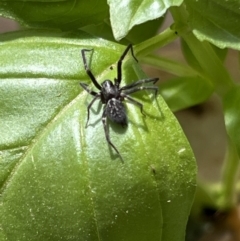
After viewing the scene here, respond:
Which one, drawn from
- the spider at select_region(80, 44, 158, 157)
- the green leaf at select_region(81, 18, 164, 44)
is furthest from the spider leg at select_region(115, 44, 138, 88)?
the green leaf at select_region(81, 18, 164, 44)

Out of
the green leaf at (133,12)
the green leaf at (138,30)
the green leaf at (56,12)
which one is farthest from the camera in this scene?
the green leaf at (138,30)

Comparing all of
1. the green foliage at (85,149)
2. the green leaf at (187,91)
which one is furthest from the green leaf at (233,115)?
the green leaf at (187,91)

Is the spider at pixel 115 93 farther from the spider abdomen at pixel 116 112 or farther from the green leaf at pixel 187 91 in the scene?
the green leaf at pixel 187 91

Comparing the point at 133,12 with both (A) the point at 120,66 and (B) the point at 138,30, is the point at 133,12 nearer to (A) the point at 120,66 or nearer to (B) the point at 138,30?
(A) the point at 120,66

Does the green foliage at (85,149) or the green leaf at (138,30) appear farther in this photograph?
the green leaf at (138,30)

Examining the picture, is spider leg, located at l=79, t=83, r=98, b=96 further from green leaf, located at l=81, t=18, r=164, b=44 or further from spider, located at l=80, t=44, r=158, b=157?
green leaf, located at l=81, t=18, r=164, b=44

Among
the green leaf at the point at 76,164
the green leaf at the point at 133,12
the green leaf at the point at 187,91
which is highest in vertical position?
the green leaf at the point at 133,12

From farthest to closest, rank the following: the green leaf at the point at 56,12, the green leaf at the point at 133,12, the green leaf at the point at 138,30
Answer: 1. the green leaf at the point at 138,30
2. the green leaf at the point at 56,12
3. the green leaf at the point at 133,12
